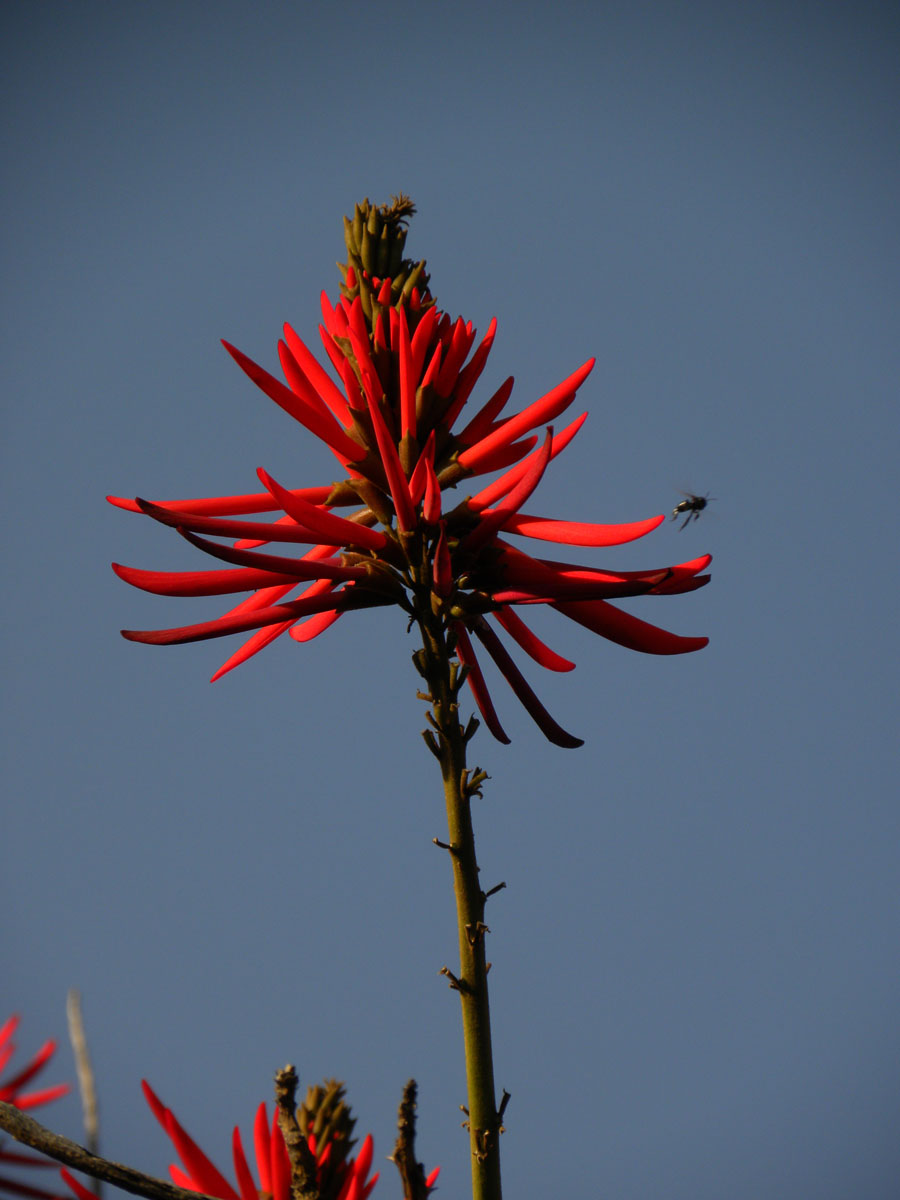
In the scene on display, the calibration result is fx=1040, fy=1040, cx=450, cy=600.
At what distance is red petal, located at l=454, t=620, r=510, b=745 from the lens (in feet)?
6.75

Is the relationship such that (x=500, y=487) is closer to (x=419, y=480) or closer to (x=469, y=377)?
(x=419, y=480)

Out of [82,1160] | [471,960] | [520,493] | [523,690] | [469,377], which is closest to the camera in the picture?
[82,1160]

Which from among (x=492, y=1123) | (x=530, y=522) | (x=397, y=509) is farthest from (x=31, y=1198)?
(x=530, y=522)

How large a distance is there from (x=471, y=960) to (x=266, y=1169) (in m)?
0.63

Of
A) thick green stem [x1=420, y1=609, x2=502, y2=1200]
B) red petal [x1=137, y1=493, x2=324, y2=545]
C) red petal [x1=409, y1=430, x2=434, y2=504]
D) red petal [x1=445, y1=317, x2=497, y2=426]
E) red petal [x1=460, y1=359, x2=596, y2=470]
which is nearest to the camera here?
thick green stem [x1=420, y1=609, x2=502, y2=1200]

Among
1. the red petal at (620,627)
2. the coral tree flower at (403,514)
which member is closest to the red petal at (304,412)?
the coral tree flower at (403,514)

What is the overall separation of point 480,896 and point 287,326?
1.25 m

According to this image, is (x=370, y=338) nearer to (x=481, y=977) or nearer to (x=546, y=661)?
(x=546, y=661)

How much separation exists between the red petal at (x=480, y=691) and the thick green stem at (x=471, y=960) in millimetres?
357

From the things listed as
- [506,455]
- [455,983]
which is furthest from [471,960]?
[506,455]

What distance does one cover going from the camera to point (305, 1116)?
1873 millimetres

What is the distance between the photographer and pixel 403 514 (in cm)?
189

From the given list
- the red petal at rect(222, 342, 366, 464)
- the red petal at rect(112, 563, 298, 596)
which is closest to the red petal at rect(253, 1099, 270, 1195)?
the red petal at rect(112, 563, 298, 596)

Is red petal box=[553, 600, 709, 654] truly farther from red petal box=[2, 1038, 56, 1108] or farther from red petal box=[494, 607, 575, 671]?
red petal box=[2, 1038, 56, 1108]
